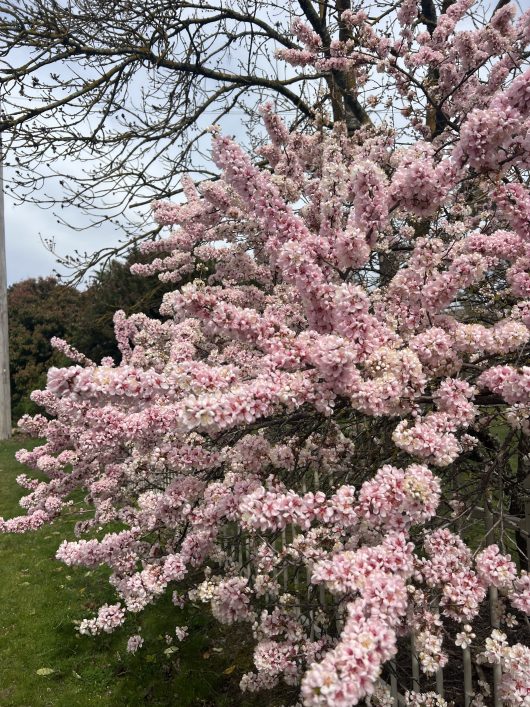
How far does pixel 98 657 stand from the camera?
4520 mm

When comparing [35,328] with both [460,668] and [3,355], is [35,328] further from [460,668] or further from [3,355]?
[460,668]

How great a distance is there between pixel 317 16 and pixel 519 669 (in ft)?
25.5

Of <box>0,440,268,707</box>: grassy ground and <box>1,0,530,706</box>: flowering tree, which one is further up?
<box>1,0,530,706</box>: flowering tree

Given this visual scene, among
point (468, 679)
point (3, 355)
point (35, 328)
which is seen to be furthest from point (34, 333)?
point (468, 679)

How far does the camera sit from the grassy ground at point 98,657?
12.9 feet

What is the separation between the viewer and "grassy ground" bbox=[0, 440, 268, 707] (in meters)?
3.92

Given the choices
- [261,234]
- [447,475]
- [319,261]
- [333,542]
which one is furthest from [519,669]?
[261,234]

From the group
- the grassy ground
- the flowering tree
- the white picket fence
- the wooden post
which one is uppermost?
the wooden post

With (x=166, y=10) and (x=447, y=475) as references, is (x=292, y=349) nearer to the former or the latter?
(x=447, y=475)

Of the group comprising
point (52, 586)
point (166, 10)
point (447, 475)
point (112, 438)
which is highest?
point (166, 10)

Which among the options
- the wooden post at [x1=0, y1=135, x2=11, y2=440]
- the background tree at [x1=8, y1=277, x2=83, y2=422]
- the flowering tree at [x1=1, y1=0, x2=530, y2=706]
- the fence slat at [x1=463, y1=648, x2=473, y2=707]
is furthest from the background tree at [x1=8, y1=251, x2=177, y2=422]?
the fence slat at [x1=463, y1=648, x2=473, y2=707]

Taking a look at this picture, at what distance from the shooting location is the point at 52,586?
612 centimetres

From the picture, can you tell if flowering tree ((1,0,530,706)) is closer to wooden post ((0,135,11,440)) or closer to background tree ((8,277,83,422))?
wooden post ((0,135,11,440))

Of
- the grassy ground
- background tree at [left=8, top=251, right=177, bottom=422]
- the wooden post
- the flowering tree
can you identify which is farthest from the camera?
background tree at [left=8, top=251, right=177, bottom=422]
